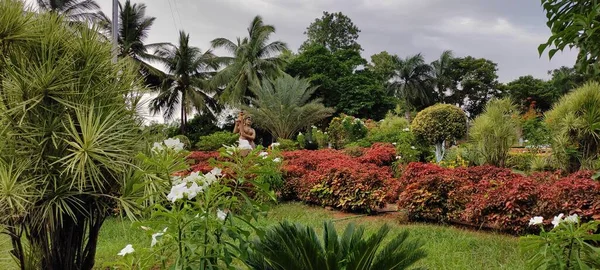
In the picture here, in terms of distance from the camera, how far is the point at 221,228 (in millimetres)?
1424

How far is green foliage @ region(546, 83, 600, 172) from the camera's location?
689 centimetres

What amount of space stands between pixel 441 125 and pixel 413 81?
2603cm

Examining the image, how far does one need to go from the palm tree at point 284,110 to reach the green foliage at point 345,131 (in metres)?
4.77

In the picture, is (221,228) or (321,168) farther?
(321,168)

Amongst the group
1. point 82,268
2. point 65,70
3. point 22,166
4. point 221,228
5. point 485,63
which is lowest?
point 82,268

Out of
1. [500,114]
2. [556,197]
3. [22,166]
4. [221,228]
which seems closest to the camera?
[221,228]

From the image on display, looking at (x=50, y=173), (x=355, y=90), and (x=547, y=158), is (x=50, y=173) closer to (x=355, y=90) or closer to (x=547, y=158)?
(x=547, y=158)

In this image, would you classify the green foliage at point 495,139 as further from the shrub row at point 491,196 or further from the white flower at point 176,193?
the white flower at point 176,193

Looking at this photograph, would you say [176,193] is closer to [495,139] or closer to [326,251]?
[326,251]

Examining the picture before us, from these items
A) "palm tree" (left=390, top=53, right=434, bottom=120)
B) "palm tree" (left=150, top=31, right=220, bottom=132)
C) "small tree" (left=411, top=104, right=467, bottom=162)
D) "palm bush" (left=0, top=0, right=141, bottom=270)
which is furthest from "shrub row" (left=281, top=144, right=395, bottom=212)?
"palm tree" (left=390, top=53, right=434, bottom=120)

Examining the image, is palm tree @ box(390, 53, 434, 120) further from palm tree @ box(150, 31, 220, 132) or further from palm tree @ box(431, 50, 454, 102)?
palm tree @ box(150, 31, 220, 132)

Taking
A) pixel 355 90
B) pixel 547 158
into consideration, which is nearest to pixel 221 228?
pixel 547 158

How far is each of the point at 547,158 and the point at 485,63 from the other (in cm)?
2833

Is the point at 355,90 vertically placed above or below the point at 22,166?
above
